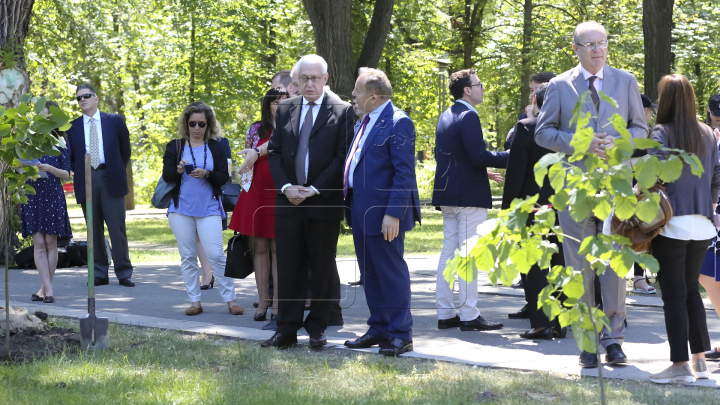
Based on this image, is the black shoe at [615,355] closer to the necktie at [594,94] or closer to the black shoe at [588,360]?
the black shoe at [588,360]

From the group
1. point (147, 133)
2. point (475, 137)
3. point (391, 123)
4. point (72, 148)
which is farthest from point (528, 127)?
point (147, 133)

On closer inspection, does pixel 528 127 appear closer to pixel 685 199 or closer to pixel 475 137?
pixel 475 137

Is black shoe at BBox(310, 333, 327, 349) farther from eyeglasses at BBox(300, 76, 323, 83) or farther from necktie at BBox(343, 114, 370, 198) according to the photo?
eyeglasses at BBox(300, 76, 323, 83)

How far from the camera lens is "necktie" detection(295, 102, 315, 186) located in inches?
257

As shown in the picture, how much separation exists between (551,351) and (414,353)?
1054 mm

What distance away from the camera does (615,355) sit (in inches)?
225

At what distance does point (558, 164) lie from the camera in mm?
3570

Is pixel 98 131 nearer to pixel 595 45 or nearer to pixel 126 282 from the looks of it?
pixel 126 282

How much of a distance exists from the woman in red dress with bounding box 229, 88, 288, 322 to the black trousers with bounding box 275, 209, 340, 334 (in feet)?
3.89

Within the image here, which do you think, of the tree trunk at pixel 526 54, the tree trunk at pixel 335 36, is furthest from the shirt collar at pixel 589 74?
the tree trunk at pixel 526 54

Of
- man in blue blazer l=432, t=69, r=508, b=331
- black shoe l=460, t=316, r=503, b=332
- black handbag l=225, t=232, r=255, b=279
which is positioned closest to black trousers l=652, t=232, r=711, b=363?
man in blue blazer l=432, t=69, r=508, b=331

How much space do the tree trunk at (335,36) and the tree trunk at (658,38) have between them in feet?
17.5

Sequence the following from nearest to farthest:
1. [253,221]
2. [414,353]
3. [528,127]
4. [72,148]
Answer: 1. [414,353]
2. [528,127]
3. [253,221]
4. [72,148]

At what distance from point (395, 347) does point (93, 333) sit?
7.41 ft
